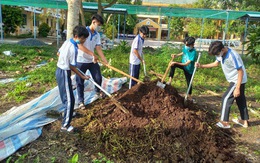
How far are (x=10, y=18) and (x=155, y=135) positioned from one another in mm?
20533

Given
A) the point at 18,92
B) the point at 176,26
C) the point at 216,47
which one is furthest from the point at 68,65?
the point at 176,26

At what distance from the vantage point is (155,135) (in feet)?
10.1

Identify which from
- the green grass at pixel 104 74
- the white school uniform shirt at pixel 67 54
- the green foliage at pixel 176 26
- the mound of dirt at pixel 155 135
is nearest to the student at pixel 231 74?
the mound of dirt at pixel 155 135

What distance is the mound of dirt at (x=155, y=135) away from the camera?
9.52 ft

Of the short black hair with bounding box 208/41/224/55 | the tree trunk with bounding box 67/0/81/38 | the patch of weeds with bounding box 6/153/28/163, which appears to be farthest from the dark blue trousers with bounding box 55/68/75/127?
the tree trunk with bounding box 67/0/81/38

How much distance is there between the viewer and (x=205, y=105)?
4.92 metres

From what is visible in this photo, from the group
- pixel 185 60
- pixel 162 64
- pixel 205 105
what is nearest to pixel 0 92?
pixel 185 60

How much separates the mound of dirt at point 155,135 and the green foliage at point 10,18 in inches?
768

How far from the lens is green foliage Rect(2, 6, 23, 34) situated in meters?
19.5

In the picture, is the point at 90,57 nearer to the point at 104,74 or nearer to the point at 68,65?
the point at 68,65

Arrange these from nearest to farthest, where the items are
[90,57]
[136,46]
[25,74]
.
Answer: [90,57], [136,46], [25,74]

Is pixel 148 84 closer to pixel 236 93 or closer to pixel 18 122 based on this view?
pixel 236 93

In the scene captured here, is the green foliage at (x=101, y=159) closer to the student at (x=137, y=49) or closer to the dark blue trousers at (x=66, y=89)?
the dark blue trousers at (x=66, y=89)

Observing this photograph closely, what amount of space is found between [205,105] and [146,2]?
4277cm
